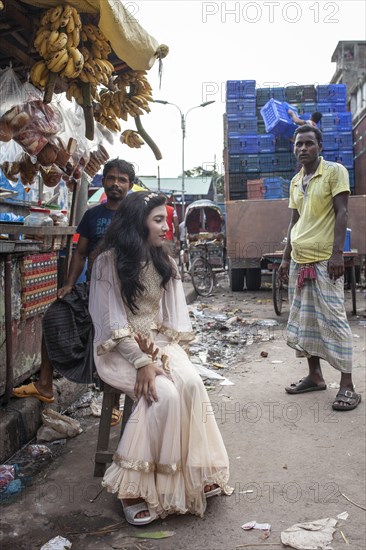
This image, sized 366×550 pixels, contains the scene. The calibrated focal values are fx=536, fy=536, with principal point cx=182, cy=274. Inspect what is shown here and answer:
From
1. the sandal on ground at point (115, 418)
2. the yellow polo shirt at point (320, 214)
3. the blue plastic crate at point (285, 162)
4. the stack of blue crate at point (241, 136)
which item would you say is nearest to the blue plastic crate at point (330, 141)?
the blue plastic crate at point (285, 162)

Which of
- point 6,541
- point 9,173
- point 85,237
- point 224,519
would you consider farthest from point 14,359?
point 224,519

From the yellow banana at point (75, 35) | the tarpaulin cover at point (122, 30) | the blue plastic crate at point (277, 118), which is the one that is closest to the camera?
the tarpaulin cover at point (122, 30)

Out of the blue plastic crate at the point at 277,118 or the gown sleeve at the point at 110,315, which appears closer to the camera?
the gown sleeve at the point at 110,315

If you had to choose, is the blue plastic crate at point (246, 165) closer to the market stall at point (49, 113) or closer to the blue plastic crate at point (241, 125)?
the blue plastic crate at point (241, 125)

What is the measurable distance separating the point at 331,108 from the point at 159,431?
11.5 m

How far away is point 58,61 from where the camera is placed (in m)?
2.58

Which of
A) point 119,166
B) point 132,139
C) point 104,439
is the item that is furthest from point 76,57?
point 104,439

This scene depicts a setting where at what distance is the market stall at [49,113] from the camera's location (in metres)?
2.59

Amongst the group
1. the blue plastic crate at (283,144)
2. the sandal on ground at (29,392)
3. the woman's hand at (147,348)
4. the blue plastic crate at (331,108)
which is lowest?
the sandal on ground at (29,392)

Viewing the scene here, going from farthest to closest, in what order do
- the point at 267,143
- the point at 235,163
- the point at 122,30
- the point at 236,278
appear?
1. the point at 235,163
2. the point at 267,143
3. the point at 236,278
4. the point at 122,30

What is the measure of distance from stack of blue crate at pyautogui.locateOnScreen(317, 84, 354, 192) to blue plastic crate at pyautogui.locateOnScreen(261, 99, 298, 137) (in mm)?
1004

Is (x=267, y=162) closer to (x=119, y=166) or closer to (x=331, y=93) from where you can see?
(x=331, y=93)

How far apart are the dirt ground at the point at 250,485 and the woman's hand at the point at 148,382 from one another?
0.59 m

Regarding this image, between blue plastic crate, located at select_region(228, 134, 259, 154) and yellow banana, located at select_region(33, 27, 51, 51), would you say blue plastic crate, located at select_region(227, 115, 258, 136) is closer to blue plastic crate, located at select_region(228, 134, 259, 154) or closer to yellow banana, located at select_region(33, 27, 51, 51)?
blue plastic crate, located at select_region(228, 134, 259, 154)
